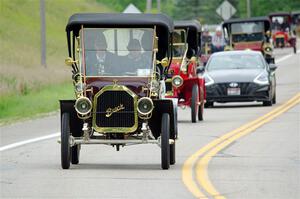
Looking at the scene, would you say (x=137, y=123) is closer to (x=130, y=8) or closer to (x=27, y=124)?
(x=27, y=124)

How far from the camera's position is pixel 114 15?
674 inches

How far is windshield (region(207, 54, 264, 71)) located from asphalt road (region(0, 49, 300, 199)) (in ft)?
24.6

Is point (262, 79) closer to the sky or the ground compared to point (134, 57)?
closer to the ground

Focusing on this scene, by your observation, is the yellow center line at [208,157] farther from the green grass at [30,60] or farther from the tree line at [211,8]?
the tree line at [211,8]

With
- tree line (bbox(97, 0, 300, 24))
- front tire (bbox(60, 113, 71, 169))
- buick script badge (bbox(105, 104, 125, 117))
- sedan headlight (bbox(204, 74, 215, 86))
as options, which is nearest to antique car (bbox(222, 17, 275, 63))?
sedan headlight (bbox(204, 74, 215, 86))

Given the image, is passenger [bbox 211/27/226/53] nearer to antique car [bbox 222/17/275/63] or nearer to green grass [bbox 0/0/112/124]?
green grass [bbox 0/0/112/124]

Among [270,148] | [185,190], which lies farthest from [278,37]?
[185,190]

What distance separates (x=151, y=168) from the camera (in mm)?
16031

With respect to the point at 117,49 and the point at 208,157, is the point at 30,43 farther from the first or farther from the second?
the point at 117,49

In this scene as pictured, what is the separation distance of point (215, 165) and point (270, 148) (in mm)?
3074

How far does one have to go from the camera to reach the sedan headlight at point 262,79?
1241 inches

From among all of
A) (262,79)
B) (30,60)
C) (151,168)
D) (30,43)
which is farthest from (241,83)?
(30,43)

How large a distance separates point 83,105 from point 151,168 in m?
1.25

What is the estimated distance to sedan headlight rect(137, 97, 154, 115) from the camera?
1577 cm
